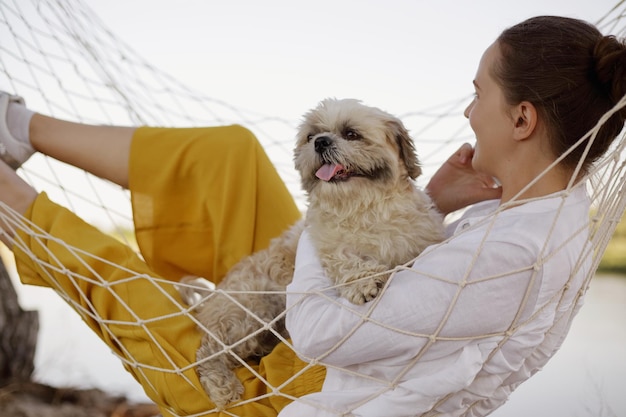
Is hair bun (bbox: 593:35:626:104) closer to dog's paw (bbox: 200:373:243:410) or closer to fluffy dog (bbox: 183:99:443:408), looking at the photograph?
fluffy dog (bbox: 183:99:443:408)

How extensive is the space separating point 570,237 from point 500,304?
21 centimetres

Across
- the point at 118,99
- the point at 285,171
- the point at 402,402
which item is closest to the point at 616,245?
the point at 285,171

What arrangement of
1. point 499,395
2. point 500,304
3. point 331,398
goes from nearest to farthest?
point 500,304
point 331,398
point 499,395

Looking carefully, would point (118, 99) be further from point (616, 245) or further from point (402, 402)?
point (616, 245)

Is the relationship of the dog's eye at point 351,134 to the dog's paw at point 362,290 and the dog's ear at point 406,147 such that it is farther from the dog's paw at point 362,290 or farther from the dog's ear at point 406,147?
the dog's paw at point 362,290

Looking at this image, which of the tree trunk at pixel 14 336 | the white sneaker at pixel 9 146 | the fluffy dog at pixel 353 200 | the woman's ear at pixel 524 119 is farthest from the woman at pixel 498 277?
the tree trunk at pixel 14 336

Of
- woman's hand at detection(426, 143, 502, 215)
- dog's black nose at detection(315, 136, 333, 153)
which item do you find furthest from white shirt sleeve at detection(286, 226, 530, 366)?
woman's hand at detection(426, 143, 502, 215)

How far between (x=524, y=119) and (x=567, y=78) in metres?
0.12

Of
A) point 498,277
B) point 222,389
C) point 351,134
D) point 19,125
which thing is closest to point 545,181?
point 498,277

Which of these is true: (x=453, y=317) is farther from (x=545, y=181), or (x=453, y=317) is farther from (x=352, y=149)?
(x=352, y=149)

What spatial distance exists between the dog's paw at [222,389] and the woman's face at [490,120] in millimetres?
833

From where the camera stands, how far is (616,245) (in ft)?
19.3

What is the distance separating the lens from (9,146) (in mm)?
2291

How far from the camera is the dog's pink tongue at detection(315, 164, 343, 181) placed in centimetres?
172
